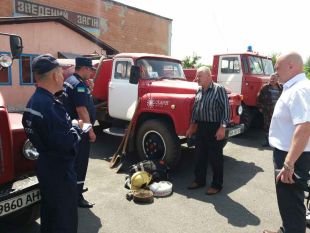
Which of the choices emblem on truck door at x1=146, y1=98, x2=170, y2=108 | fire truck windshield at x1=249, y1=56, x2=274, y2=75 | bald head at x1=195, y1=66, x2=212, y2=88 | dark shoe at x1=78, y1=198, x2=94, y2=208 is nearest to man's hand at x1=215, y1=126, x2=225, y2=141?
bald head at x1=195, y1=66, x2=212, y2=88

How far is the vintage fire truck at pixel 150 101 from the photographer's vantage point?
17.8ft

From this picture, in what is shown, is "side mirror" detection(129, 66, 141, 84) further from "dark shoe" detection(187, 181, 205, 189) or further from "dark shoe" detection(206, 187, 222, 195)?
"dark shoe" detection(206, 187, 222, 195)

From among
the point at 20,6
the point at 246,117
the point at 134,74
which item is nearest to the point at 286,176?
the point at 134,74

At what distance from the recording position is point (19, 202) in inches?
113

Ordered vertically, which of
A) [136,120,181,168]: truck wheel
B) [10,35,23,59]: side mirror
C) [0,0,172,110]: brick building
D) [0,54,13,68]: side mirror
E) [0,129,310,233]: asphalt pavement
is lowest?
[0,129,310,233]: asphalt pavement

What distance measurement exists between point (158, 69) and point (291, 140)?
164 inches

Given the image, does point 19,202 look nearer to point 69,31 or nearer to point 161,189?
point 161,189

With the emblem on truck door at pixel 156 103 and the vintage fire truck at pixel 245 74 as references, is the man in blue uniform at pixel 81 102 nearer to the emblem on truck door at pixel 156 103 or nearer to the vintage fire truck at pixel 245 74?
the emblem on truck door at pixel 156 103

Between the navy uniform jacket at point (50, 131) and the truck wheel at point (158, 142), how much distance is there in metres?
3.01

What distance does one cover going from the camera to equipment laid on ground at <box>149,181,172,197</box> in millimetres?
4660

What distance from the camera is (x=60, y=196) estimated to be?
257 centimetres

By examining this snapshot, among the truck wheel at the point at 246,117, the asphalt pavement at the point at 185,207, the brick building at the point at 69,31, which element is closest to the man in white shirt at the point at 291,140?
the asphalt pavement at the point at 185,207

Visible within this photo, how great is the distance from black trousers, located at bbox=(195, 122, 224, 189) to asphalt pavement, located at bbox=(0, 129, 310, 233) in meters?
0.21

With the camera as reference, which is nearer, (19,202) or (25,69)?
(19,202)
